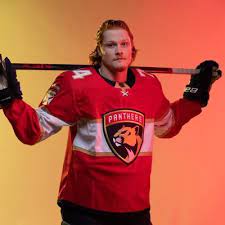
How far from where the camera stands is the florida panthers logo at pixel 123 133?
1333mm

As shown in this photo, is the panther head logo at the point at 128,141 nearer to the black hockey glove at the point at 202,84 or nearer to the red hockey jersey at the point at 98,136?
the red hockey jersey at the point at 98,136

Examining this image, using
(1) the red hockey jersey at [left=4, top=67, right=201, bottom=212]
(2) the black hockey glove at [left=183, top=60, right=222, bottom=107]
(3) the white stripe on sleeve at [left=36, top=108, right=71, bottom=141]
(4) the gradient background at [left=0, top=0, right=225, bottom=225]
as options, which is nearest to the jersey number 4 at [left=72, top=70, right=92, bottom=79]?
(1) the red hockey jersey at [left=4, top=67, right=201, bottom=212]

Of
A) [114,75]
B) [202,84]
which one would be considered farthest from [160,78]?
[114,75]

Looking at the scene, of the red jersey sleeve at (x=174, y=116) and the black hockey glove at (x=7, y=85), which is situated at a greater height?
the black hockey glove at (x=7, y=85)

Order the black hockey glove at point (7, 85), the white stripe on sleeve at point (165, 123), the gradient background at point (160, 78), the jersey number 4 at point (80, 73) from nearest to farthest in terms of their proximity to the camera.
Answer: the black hockey glove at point (7, 85) → the jersey number 4 at point (80, 73) → the white stripe on sleeve at point (165, 123) → the gradient background at point (160, 78)

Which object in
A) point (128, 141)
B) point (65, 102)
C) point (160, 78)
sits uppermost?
point (160, 78)

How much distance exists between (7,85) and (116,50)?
1.08 feet

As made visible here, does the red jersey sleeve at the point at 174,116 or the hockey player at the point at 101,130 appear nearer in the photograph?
the hockey player at the point at 101,130

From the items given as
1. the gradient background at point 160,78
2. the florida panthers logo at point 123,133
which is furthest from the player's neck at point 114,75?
the gradient background at point 160,78

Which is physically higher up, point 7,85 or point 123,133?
point 7,85

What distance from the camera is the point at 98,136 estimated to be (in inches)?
52.2

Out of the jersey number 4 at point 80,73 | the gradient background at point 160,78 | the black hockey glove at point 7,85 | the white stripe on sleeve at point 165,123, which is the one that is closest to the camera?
the black hockey glove at point 7,85

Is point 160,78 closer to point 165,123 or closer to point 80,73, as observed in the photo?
point 165,123

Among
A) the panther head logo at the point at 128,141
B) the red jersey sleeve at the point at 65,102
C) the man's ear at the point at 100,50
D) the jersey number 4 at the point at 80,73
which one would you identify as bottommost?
the panther head logo at the point at 128,141
